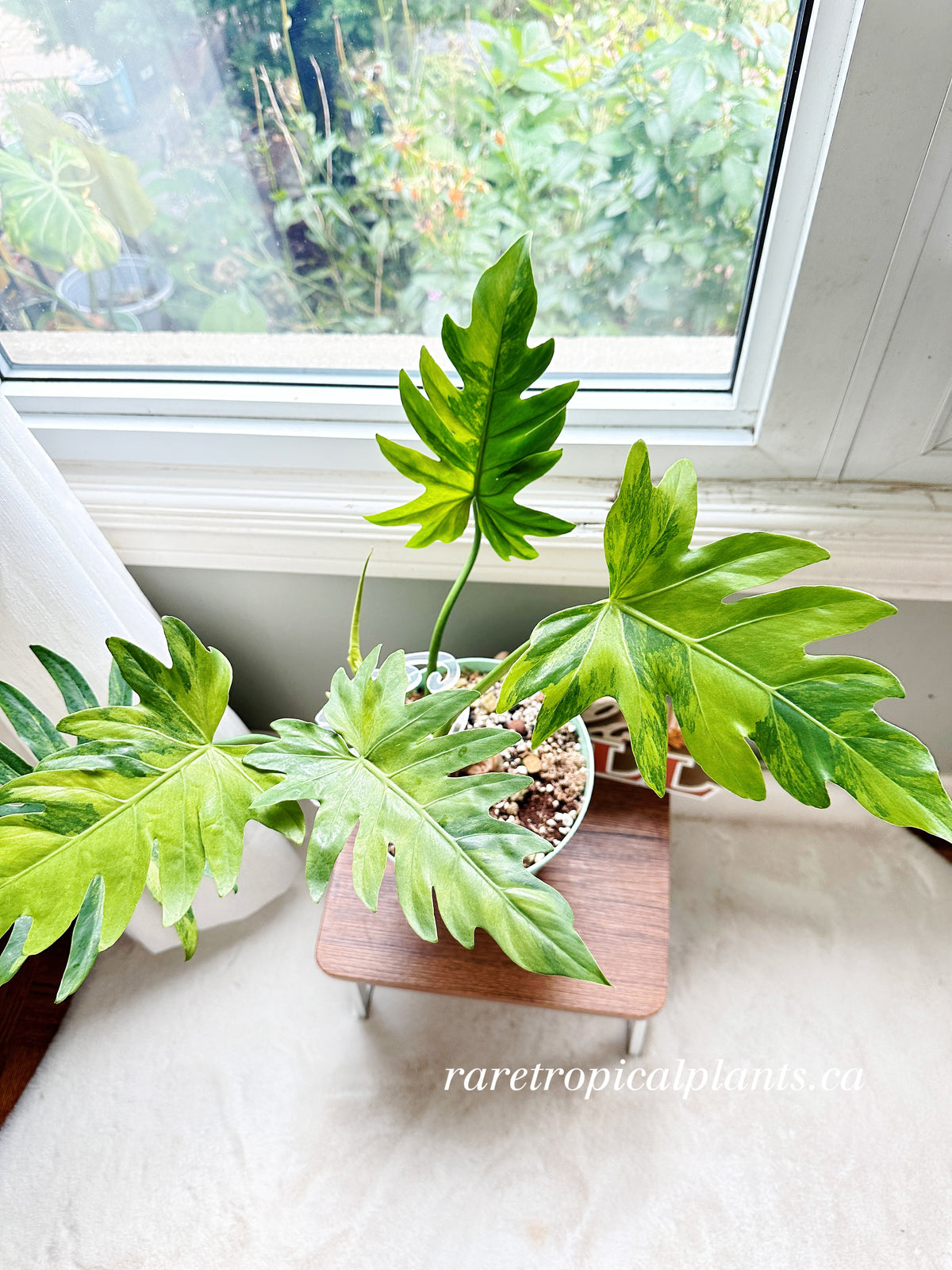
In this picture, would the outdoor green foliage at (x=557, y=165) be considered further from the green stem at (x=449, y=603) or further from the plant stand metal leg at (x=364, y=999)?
the plant stand metal leg at (x=364, y=999)

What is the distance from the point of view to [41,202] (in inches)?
31.6

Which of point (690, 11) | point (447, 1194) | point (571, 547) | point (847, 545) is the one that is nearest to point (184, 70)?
point (690, 11)

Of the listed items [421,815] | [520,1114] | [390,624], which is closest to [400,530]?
[390,624]

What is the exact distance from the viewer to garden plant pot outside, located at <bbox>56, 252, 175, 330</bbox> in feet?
2.78

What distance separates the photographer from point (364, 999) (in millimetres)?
1064

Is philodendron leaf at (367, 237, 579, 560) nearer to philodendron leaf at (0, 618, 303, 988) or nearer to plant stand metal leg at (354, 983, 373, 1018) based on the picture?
philodendron leaf at (0, 618, 303, 988)

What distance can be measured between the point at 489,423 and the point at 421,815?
0.28 m

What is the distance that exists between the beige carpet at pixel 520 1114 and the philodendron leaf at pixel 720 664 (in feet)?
2.20

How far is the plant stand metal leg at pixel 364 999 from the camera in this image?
3.41 ft

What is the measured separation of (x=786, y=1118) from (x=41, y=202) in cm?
131

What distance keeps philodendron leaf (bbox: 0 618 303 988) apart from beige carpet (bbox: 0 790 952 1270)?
1.98ft

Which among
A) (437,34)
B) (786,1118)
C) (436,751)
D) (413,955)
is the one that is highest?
(437,34)

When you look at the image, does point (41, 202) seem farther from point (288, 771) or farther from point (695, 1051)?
point (695, 1051)

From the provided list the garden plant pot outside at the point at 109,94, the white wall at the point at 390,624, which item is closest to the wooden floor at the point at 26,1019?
the white wall at the point at 390,624
